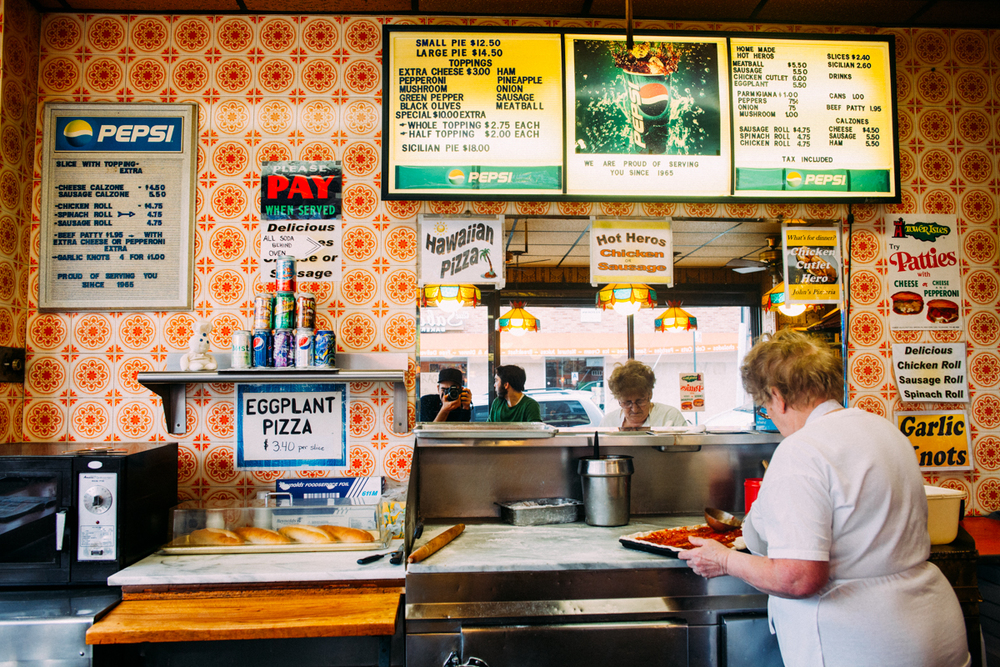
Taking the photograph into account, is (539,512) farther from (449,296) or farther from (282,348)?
(282,348)

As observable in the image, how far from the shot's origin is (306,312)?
8.09 ft

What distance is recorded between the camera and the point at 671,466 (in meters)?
2.81

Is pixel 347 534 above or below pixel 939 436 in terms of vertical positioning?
below

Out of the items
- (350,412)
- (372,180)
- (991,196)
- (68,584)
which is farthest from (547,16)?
(68,584)

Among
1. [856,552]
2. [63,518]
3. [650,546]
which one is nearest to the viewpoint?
[856,552]

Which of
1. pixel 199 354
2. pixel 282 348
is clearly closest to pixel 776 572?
pixel 282 348

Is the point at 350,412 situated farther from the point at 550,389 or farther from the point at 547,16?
the point at 547,16

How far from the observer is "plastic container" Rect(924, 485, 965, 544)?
2.18 m

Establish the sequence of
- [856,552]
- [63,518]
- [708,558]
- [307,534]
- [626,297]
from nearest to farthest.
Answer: [856,552] < [708,558] < [63,518] < [307,534] < [626,297]

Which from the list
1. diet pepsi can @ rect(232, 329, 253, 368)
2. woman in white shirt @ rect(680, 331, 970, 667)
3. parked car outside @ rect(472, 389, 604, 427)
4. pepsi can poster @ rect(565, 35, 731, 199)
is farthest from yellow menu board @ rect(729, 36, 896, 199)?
diet pepsi can @ rect(232, 329, 253, 368)

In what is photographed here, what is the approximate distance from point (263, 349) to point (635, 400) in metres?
1.83

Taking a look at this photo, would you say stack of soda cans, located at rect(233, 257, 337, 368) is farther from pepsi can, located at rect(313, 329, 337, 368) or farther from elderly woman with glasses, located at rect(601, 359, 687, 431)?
elderly woman with glasses, located at rect(601, 359, 687, 431)

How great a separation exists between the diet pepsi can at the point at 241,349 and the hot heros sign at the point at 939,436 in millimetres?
3086

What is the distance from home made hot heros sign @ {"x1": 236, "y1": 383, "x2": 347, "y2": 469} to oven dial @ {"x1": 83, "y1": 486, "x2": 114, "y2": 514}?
2.01ft
